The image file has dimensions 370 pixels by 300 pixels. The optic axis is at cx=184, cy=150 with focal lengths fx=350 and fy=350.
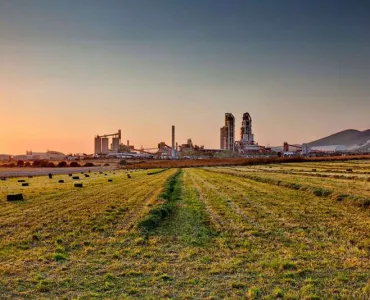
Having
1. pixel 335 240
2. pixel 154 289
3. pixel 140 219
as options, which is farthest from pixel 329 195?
pixel 154 289

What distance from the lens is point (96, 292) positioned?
31.8 ft

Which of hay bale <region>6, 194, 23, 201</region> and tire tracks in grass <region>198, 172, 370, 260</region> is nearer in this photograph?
tire tracks in grass <region>198, 172, 370, 260</region>

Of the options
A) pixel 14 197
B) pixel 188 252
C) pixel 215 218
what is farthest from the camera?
pixel 14 197

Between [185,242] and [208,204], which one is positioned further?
[208,204]

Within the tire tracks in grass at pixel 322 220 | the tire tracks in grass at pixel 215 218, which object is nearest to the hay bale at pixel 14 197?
the tire tracks in grass at pixel 215 218

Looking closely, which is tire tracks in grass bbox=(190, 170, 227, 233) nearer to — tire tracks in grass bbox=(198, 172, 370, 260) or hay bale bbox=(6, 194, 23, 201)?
tire tracks in grass bbox=(198, 172, 370, 260)

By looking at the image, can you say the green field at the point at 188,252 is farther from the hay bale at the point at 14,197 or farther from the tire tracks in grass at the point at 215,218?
the hay bale at the point at 14,197

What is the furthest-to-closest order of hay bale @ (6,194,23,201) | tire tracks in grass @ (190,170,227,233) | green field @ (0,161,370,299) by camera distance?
hay bale @ (6,194,23,201), tire tracks in grass @ (190,170,227,233), green field @ (0,161,370,299)

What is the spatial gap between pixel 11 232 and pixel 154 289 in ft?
33.9

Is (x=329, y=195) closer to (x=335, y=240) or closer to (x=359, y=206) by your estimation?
(x=359, y=206)

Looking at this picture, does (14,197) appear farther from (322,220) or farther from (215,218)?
(322,220)

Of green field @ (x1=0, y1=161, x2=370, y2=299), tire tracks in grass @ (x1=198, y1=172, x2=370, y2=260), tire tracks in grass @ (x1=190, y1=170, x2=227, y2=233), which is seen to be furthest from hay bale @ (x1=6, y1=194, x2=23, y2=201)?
tire tracks in grass @ (x1=198, y1=172, x2=370, y2=260)

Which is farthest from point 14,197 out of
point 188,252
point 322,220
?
point 322,220

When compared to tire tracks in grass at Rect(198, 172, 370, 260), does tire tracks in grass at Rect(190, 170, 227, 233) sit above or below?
below
